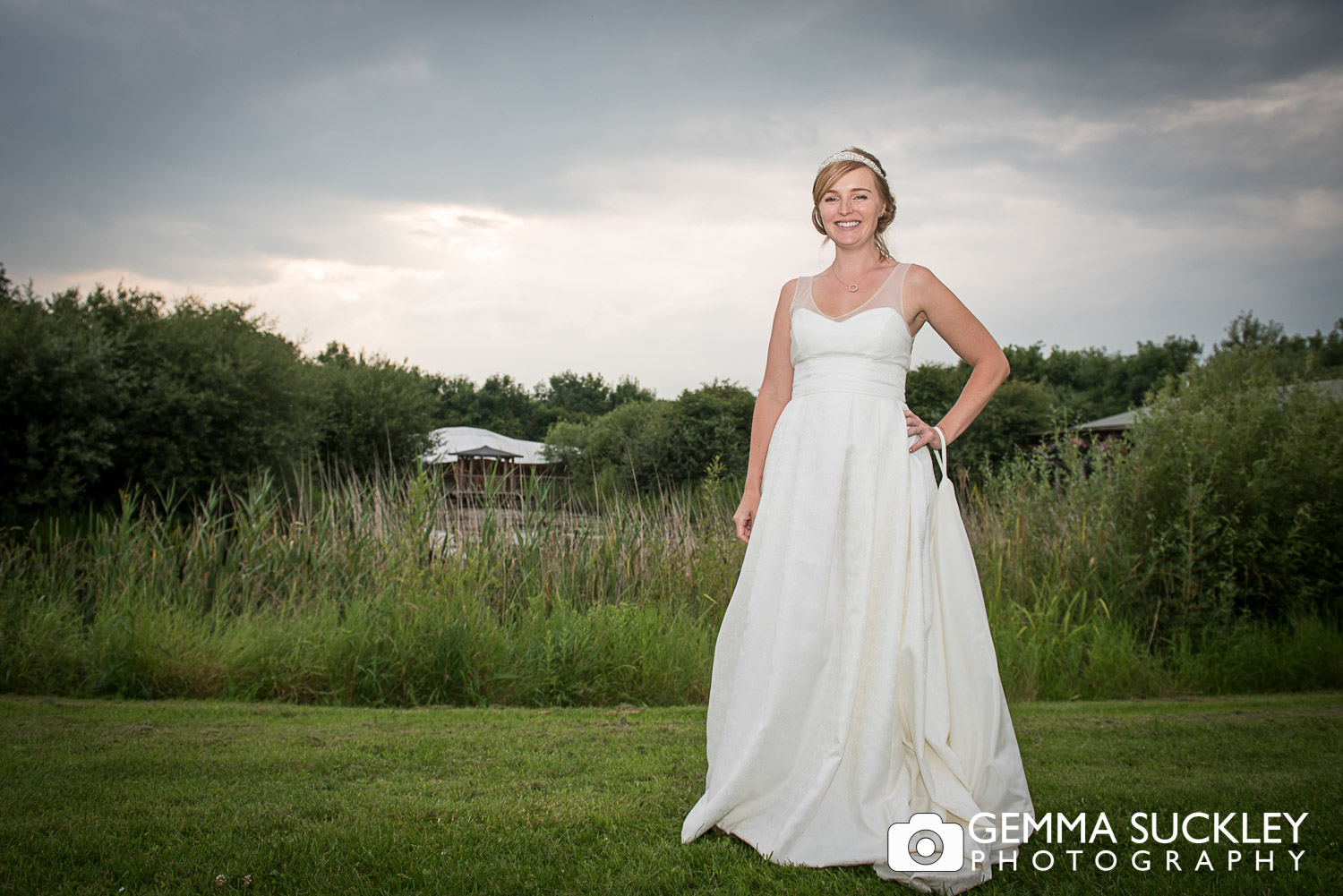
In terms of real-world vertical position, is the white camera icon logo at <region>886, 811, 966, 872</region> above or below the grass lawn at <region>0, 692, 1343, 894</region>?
above

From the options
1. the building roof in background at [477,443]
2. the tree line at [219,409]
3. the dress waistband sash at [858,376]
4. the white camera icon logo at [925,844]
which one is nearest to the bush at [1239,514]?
the tree line at [219,409]

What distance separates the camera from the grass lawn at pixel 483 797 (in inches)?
87.0

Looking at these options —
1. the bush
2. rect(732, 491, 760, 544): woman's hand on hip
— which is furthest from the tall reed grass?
rect(732, 491, 760, 544): woman's hand on hip

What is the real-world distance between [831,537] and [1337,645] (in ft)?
20.1

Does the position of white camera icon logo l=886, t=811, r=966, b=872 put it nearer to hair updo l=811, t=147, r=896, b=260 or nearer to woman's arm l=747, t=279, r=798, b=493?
woman's arm l=747, t=279, r=798, b=493

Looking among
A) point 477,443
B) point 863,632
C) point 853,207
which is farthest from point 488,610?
point 477,443

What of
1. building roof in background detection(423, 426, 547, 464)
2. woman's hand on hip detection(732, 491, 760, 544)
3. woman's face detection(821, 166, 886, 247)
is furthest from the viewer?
building roof in background detection(423, 426, 547, 464)

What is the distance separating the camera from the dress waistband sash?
102 inches

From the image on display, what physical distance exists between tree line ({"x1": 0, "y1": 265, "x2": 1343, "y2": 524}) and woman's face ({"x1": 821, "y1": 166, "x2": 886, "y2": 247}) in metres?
5.42

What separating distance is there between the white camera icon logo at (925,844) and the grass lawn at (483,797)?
0.11m

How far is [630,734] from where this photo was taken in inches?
161

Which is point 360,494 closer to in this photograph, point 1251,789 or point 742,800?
point 742,800

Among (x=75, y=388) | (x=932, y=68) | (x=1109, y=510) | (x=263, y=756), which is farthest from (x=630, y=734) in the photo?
(x=75, y=388)

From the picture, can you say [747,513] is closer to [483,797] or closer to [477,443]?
[483,797]
